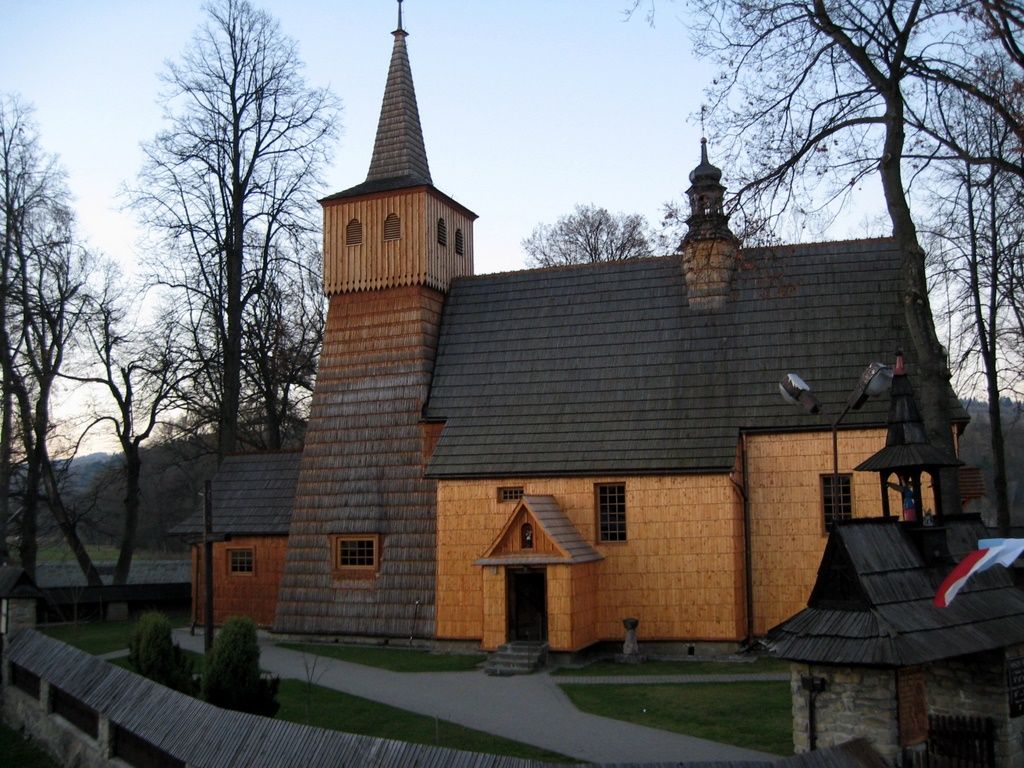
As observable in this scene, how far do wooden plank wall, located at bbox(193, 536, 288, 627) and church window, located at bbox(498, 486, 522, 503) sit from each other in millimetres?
6365

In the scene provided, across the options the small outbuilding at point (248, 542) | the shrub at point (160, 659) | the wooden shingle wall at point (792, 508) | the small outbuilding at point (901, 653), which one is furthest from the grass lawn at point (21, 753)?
the wooden shingle wall at point (792, 508)

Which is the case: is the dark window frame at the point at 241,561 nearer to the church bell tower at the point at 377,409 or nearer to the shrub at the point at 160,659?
the church bell tower at the point at 377,409

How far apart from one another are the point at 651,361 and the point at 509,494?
4.36 meters

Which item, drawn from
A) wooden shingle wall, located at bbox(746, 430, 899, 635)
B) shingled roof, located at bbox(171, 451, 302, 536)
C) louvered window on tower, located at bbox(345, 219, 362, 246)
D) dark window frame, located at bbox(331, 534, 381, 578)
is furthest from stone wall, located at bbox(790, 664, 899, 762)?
louvered window on tower, located at bbox(345, 219, 362, 246)

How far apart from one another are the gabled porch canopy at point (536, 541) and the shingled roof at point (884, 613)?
8.93 m

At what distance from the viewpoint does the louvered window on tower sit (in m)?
24.5

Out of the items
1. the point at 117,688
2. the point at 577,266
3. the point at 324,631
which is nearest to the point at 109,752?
the point at 117,688

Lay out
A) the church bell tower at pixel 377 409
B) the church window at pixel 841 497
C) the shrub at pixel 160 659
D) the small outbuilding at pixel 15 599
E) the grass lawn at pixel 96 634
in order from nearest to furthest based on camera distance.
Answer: the shrub at pixel 160 659 < the small outbuilding at pixel 15 599 < the church window at pixel 841 497 < the church bell tower at pixel 377 409 < the grass lawn at pixel 96 634

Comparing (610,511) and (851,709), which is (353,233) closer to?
(610,511)

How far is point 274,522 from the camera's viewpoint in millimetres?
24641

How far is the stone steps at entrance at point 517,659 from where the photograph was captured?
18547 millimetres

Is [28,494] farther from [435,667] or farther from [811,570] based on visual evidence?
[811,570]

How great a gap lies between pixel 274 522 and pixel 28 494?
9117mm

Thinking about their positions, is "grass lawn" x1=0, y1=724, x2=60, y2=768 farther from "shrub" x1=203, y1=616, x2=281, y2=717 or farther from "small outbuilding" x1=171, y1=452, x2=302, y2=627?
"small outbuilding" x1=171, y1=452, x2=302, y2=627
